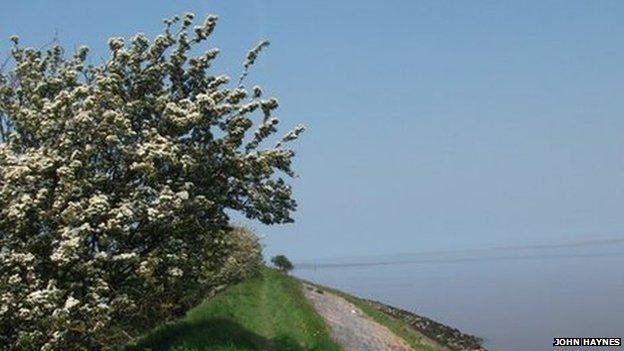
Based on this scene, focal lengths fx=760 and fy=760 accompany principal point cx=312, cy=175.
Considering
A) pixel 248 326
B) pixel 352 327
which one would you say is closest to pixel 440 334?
pixel 352 327

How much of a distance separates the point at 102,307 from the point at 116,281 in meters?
2.65

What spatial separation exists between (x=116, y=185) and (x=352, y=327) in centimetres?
2398

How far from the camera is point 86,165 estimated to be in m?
24.6

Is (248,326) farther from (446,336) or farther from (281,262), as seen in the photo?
(281,262)

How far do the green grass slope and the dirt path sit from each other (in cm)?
154

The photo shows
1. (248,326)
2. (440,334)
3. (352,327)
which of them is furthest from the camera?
(440,334)

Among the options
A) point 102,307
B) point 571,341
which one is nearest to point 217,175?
point 102,307

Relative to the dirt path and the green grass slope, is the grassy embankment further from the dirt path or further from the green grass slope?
the dirt path

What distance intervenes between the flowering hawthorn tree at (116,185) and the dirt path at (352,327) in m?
12.7

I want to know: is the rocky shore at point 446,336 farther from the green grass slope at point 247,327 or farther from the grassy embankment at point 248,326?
the green grass slope at point 247,327

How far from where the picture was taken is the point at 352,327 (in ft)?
151

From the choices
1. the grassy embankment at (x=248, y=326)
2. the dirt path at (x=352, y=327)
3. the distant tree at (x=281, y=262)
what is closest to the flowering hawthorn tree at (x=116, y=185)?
the grassy embankment at (x=248, y=326)

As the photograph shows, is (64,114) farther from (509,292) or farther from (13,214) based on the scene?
(509,292)

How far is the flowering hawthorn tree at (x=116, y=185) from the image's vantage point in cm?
2250
